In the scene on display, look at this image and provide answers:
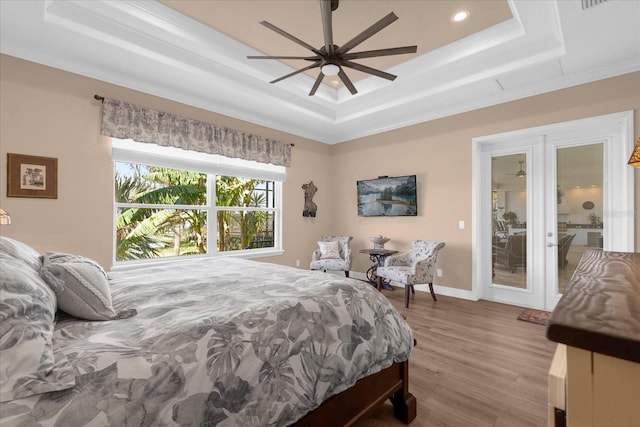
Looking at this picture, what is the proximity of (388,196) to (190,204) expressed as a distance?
122 inches

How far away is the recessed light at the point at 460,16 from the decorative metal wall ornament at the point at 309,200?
10.9ft

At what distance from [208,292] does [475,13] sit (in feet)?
10.6

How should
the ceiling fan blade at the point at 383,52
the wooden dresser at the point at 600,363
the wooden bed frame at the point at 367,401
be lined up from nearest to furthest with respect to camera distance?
the wooden dresser at the point at 600,363 → the wooden bed frame at the point at 367,401 → the ceiling fan blade at the point at 383,52

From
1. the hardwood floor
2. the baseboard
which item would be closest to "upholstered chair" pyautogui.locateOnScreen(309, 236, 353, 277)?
the baseboard

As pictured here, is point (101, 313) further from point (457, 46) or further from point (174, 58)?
point (457, 46)

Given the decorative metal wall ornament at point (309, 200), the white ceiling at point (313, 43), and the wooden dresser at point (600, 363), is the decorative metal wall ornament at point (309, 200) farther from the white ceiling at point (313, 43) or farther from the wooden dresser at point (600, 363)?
the wooden dresser at point (600, 363)

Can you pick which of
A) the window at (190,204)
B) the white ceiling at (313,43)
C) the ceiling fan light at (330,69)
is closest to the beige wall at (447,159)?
the white ceiling at (313,43)

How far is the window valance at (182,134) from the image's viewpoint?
3320 millimetres

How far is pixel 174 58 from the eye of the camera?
3.09 meters

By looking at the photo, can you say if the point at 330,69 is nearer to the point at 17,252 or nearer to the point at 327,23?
the point at 327,23

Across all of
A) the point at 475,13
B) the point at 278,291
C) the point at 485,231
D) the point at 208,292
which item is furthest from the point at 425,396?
the point at 475,13

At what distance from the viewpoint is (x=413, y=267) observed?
152 inches

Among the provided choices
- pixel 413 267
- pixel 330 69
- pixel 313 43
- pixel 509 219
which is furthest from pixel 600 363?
pixel 509 219

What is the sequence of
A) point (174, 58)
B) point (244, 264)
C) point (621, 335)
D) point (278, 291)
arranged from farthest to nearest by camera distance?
point (174, 58) < point (244, 264) < point (278, 291) < point (621, 335)
